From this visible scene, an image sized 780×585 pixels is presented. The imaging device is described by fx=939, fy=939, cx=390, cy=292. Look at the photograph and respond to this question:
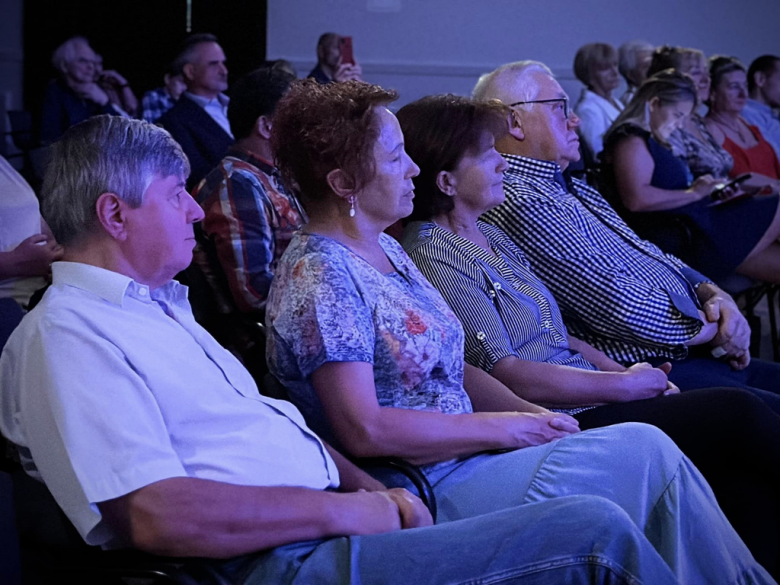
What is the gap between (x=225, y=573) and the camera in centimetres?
131

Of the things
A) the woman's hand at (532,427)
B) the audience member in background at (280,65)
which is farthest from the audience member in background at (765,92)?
the woman's hand at (532,427)

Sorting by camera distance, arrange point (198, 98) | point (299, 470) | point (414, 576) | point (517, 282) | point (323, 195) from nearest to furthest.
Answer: point (414, 576), point (299, 470), point (323, 195), point (517, 282), point (198, 98)

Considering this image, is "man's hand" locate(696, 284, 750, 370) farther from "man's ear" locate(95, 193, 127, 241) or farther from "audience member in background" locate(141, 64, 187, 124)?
"audience member in background" locate(141, 64, 187, 124)

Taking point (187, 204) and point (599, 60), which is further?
point (599, 60)

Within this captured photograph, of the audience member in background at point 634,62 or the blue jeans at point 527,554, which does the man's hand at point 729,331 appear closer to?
the blue jeans at point 527,554

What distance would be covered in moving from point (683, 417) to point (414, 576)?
87cm

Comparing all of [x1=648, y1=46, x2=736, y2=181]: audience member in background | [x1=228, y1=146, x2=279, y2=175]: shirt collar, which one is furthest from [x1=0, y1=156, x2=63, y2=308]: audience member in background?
[x1=648, y1=46, x2=736, y2=181]: audience member in background

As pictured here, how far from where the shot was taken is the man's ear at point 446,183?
6.84 ft

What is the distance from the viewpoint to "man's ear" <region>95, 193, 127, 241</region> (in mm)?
1311

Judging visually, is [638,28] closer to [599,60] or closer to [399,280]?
[599,60]

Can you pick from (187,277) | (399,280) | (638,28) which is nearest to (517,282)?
(399,280)

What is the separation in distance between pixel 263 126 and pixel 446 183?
91 centimetres

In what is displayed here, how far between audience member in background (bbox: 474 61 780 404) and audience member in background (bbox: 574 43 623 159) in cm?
276

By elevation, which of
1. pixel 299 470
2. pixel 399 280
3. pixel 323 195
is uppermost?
pixel 323 195
